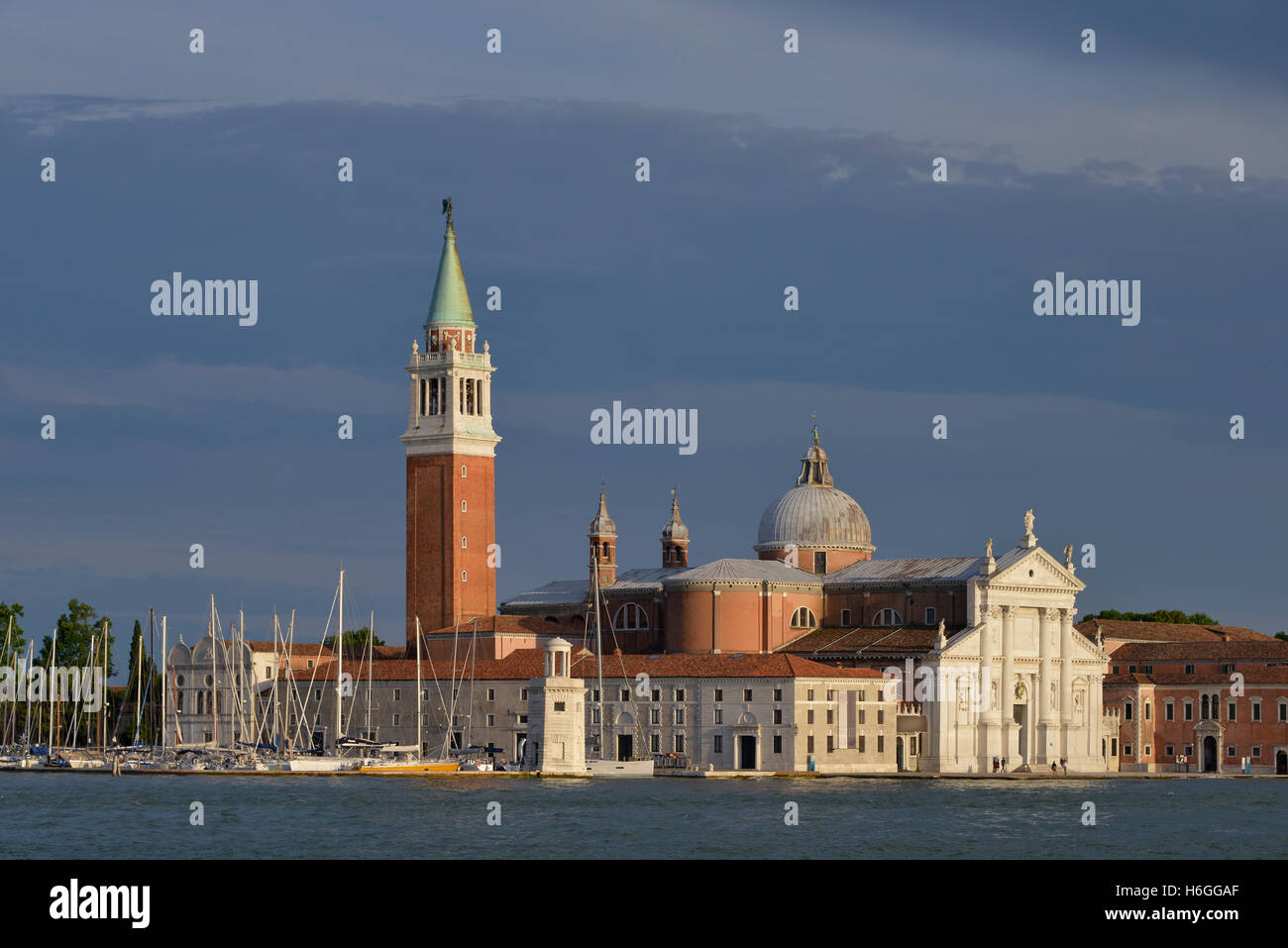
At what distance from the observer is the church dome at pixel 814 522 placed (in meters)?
84.7

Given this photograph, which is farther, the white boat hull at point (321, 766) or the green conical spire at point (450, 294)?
the green conical spire at point (450, 294)

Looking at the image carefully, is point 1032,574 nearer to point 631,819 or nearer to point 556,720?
point 556,720

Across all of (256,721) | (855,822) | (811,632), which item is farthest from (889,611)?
(855,822)

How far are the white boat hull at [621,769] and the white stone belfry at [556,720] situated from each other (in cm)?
136

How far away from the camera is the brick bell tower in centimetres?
8375

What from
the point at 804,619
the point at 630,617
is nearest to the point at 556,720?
the point at 804,619

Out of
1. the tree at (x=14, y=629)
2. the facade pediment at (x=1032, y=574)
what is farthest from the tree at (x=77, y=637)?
the facade pediment at (x=1032, y=574)

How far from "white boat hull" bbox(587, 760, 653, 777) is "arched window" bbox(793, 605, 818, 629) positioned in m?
11.6

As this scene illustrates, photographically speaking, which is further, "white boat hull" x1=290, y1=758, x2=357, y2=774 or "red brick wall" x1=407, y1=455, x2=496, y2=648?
"red brick wall" x1=407, y1=455, x2=496, y2=648

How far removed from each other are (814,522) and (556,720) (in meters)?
18.6

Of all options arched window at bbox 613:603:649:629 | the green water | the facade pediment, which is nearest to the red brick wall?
arched window at bbox 613:603:649:629

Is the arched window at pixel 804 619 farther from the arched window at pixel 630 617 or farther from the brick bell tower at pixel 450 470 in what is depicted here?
the brick bell tower at pixel 450 470

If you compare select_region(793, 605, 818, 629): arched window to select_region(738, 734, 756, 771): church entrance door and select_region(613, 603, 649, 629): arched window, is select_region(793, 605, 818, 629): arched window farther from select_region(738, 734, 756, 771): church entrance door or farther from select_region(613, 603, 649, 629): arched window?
select_region(738, 734, 756, 771): church entrance door

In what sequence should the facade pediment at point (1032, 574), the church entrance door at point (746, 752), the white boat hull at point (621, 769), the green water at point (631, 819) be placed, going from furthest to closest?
1. the facade pediment at point (1032, 574)
2. the church entrance door at point (746, 752)
3. the white boat hull at point (621, 769)
4. the green water at point (631, 819)
